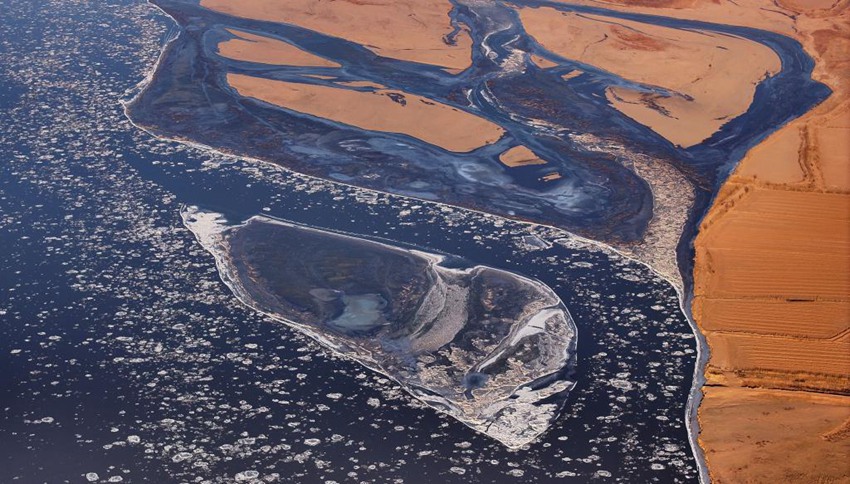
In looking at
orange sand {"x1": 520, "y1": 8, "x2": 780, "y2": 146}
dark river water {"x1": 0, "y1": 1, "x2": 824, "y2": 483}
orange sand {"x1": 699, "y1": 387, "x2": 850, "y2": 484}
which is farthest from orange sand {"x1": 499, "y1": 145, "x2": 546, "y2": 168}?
orange sand {"x1": 699, "y1": 387, "x2": 850, "y2": 484}

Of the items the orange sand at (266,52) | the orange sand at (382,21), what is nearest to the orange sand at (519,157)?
the orange sand at (382,21)

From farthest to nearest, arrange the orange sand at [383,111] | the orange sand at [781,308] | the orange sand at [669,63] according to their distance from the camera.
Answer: the orange sand at [669,63] → the orange sand at [383,111] → the orange sand at [781,308]

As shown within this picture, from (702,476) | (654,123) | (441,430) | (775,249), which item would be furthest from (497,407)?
(654,123)

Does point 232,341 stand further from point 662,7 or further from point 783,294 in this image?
point 662,7

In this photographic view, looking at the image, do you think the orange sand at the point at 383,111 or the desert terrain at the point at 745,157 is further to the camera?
the orange sand at the point at 383,111

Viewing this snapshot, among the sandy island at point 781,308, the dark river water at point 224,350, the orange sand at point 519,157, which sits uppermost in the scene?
the sandy island at point 781,308

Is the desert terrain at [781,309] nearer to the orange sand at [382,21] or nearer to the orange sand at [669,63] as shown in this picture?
the orange sand at [669,63]
